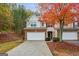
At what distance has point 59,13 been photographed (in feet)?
24.9

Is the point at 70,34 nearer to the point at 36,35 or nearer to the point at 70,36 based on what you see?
the point at 70,36

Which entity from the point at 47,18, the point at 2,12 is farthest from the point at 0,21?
the point at 47,18

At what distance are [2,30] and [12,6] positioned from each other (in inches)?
13.1

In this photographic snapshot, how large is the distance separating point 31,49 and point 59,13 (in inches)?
23.0

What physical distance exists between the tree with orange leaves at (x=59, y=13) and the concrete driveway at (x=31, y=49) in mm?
298

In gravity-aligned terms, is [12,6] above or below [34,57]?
above

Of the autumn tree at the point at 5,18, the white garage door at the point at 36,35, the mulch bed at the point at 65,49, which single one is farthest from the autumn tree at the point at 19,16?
the mulch bed at the point at 65,49

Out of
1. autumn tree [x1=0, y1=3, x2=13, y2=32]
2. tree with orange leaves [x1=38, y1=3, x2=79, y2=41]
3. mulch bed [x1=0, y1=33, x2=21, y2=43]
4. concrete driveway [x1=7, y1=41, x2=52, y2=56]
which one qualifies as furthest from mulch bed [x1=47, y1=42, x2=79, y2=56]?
autumn tree [x1=0, y1=3, x2=13, y2=32]

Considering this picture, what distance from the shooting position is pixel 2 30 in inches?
299

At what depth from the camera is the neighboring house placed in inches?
298

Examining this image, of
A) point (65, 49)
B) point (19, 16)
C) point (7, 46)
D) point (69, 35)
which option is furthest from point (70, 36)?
point (7, 46)

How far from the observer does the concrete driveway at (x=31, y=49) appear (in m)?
7.57

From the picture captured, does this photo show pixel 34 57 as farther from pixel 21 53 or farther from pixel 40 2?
pixel 40 2

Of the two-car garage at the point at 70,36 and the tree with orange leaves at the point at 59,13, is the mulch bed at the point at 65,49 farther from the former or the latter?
the tree with orange leaves at the point at 59,13
